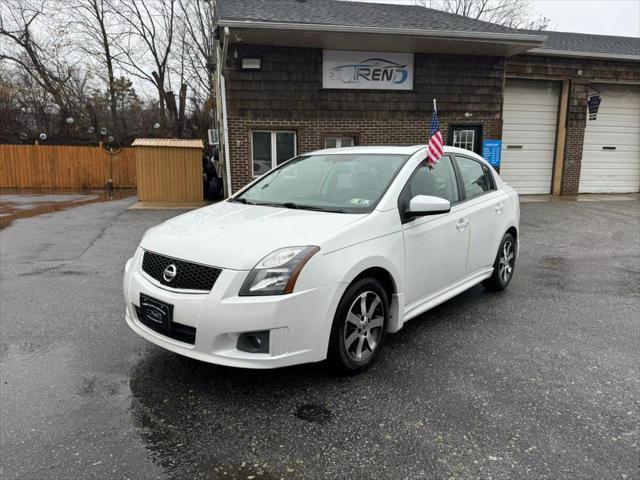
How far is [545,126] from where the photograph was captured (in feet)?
48.5

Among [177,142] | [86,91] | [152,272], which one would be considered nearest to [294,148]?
[177,142]

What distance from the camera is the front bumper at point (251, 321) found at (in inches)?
104

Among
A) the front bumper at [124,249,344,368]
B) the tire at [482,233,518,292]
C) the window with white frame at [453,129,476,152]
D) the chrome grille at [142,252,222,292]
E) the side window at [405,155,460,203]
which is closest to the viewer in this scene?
the front bumper at [124,249,344,368]

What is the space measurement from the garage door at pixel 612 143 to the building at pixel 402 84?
42 cm

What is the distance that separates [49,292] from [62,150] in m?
17.2

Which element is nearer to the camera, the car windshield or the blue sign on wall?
the car windshield

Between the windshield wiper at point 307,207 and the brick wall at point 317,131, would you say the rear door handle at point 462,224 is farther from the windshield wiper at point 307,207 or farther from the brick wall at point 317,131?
the brick wall at point 317,131

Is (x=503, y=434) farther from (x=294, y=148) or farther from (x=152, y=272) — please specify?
(x=294, y=148)

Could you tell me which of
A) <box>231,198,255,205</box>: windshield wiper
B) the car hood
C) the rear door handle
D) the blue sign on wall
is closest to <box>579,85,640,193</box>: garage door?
the blue sign on wall

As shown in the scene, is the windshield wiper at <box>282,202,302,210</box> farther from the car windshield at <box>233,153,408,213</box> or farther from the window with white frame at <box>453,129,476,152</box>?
the window with white frame at <box>453,129,476,152</box>

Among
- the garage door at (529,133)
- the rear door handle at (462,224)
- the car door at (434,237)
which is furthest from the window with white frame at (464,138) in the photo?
the rear door handle at (462,224)

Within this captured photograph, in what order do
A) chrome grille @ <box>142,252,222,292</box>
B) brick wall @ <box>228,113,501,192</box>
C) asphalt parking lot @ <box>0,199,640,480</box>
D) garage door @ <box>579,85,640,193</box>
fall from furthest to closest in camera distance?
1. garage door @ <box>579,85,640,193</box>
2. brick wall @ <box>228,113,501,192</box>
3. chrome grille @ <box>142,252,222,292</box>
4. asphalt parking lot @ <box>0,199,640,480</box>

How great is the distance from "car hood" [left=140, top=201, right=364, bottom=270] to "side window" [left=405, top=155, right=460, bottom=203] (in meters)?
0.79

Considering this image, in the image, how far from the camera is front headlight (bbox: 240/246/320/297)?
105 inches
